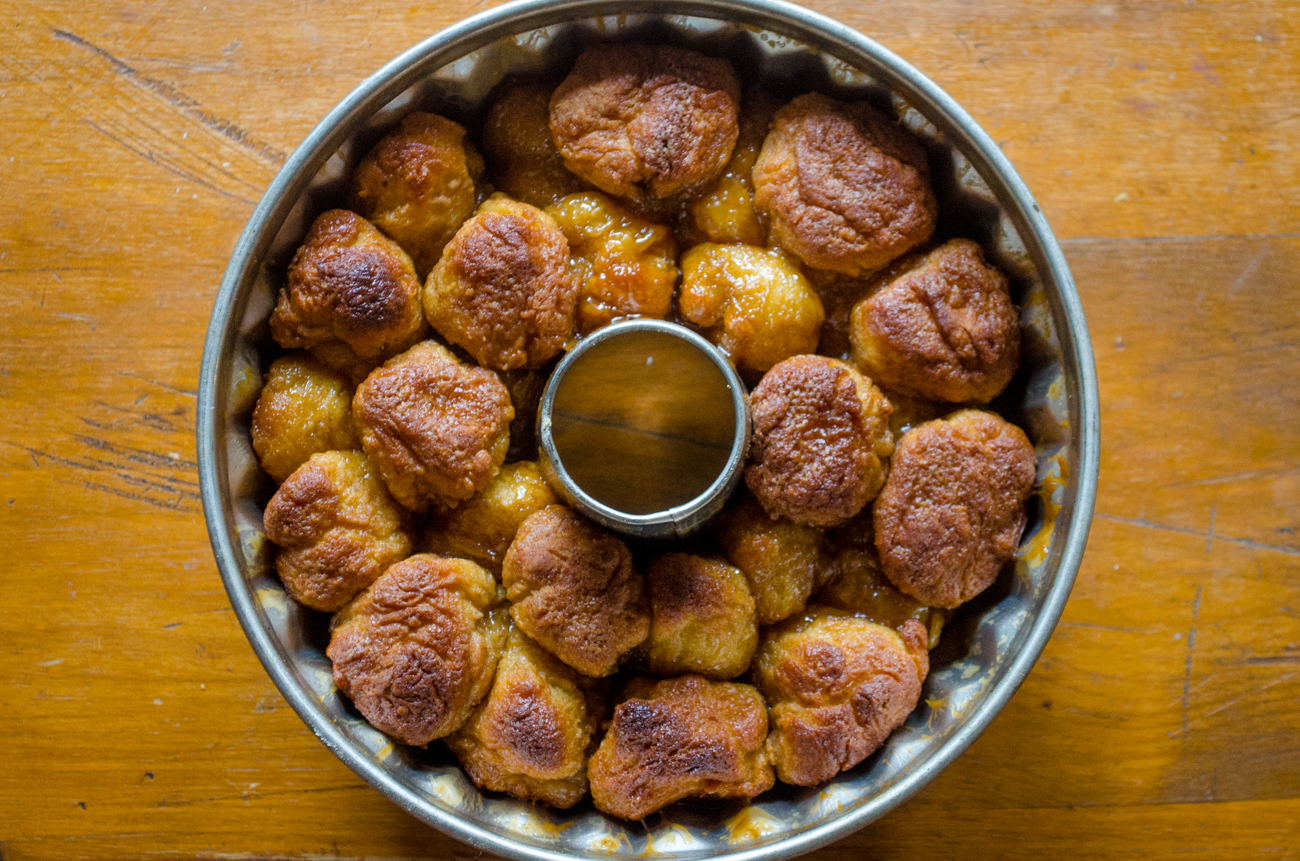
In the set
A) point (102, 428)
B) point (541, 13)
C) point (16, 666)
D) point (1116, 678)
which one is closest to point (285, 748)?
point (16, 666)

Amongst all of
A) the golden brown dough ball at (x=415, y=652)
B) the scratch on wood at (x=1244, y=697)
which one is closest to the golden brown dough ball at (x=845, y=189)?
the golden brown dough ball at (x=415, y=652)

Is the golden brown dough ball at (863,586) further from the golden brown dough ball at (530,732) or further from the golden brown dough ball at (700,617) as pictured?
the golden brown dough ball at (530,732)

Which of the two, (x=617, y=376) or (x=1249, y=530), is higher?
(x=617, y=376)

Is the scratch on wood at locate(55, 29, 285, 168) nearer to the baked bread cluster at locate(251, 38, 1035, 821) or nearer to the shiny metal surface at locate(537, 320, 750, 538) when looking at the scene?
the baked bread cluster at locate(251, 38, 1035, 821)

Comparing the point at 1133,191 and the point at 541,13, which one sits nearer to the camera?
the point at 541,13

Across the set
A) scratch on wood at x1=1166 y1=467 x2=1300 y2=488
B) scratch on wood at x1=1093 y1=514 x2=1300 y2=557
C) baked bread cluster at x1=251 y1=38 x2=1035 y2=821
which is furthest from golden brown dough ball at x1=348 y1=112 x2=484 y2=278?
scratch on wood at x1=1166 y1=467 x2=1300 y2=488

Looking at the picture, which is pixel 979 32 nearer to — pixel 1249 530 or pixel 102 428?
pixel 1249 530

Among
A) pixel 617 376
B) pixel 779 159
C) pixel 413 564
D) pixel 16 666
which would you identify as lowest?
pixel 16 666
